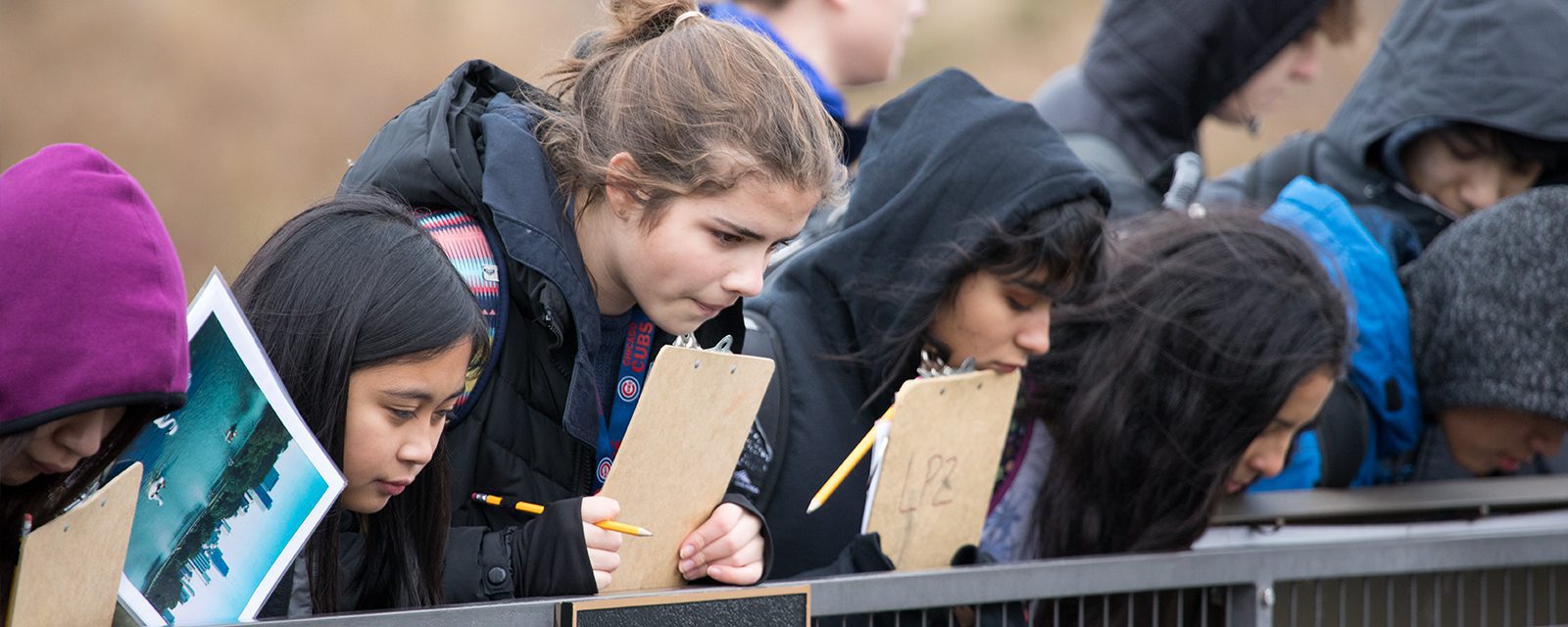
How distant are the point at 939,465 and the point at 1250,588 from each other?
1.56 ft

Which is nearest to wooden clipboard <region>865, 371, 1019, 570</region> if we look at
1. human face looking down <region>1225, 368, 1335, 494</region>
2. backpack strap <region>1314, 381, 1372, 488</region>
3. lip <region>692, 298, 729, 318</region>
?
lip <region>692, 298, 729, 318</region>

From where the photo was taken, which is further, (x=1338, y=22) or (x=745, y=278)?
(x=1338, y=22)

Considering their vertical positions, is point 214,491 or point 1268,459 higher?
point 214,491

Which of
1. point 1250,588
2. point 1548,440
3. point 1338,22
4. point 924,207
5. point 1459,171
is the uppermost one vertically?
point 1338,22

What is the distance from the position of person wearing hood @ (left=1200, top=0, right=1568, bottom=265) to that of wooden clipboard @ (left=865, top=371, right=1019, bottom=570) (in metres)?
1.62

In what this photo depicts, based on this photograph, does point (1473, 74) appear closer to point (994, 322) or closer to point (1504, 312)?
point (1504, 312)

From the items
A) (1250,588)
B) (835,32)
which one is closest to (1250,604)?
(1250,588)

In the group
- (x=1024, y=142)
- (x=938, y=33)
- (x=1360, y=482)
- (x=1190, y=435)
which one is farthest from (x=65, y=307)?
(x=938, y=33)

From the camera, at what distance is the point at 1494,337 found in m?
2.99

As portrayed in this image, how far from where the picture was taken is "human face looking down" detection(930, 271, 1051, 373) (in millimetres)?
2352

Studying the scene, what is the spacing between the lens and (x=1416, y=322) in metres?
3.12

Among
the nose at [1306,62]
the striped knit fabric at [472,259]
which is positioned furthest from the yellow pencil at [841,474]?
the nose at [1306,62]

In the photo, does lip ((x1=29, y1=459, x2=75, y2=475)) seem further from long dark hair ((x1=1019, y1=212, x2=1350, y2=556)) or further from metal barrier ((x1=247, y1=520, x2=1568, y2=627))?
long dark hair ((x1=1019, y1=212, x2=1350, y2=556))

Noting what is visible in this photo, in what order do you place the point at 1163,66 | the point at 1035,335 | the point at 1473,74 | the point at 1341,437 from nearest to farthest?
the point at 1035,335, the point at 1341,437, the point at 1473,74, the point at 1163,66
